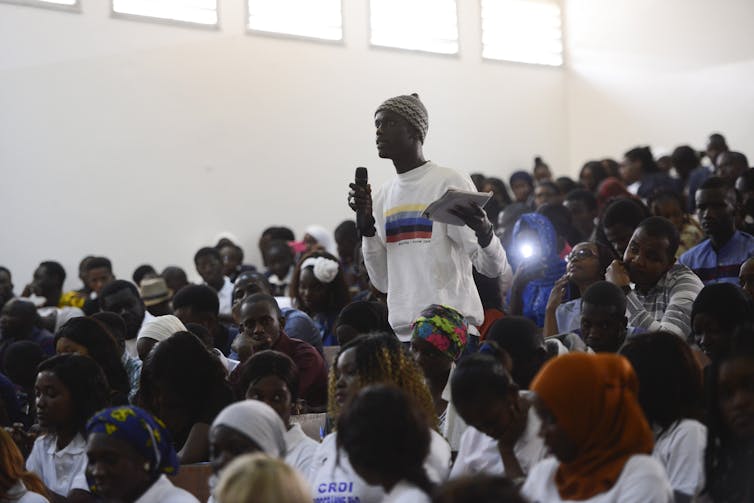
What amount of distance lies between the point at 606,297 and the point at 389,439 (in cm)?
148

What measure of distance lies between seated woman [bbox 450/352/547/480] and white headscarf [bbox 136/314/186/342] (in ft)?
7.42

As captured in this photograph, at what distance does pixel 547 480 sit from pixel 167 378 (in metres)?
2.10

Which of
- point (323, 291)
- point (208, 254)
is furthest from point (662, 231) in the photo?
point (208, 254)

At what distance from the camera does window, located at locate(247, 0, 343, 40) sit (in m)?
10.8

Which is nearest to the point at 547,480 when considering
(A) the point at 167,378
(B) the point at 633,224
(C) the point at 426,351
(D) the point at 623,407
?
(D) the point at 623,407

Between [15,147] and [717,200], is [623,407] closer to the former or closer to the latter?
[717,200]

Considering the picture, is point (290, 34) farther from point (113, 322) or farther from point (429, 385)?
point (429, 385)

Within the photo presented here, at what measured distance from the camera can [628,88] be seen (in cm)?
1262

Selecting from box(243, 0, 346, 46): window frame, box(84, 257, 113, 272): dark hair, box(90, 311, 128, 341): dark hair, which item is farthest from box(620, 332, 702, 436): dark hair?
box(243, 0, 346, 46): window frame

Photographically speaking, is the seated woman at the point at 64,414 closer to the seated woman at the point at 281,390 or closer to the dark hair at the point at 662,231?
the seated woman at the point at 281,390

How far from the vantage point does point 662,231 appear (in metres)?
4.54

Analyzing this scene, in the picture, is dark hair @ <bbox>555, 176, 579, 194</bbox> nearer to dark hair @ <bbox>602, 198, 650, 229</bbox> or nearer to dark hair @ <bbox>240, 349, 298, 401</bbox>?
dark hair @ <bbox>602, 198, 650, 229</bbox>

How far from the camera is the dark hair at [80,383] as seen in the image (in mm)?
4168

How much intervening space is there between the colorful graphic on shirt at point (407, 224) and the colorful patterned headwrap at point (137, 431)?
1.49 m
